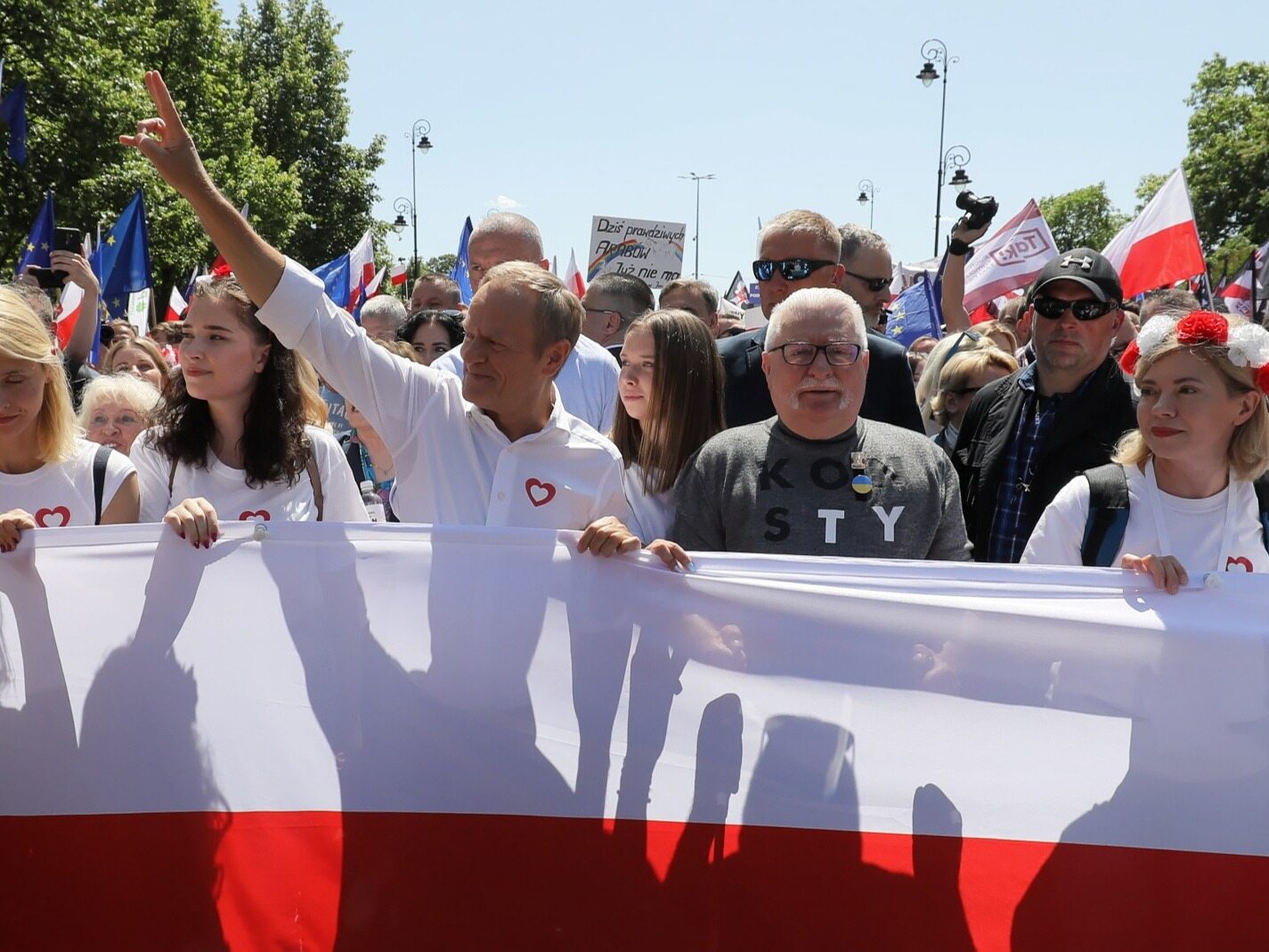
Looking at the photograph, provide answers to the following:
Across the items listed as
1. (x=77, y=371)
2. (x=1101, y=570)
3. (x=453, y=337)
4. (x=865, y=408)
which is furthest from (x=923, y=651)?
(x=77, y=371)

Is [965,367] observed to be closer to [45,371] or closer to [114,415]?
[114,415]

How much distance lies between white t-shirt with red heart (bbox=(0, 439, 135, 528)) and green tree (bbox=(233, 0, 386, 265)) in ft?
141

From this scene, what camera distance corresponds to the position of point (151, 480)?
10.6ft

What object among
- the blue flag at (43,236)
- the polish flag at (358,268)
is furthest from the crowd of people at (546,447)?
the polish flag at (358,268)

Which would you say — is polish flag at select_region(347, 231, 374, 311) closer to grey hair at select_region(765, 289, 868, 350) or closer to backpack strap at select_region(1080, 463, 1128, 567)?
grey hair at select_region(765, 289, 868, 350)

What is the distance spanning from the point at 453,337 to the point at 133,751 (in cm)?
367

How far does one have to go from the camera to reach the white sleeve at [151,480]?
3.18 meters

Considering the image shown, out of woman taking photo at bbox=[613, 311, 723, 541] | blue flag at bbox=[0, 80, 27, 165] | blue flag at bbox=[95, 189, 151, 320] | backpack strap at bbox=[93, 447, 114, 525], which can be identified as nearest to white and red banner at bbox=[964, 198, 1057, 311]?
woman taking photo at bbox=[613, 311, 723, 541]

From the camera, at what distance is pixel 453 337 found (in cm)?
625

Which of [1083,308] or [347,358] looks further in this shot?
[1083,308]

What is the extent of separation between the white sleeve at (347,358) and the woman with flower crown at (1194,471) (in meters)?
1.60

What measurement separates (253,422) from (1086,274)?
271 centimetres

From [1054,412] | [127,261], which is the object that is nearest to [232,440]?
[1054,412]

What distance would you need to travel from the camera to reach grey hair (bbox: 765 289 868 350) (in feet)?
10.1
